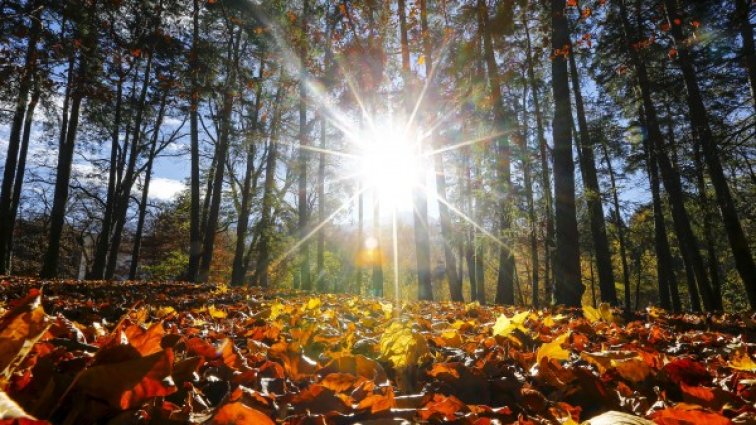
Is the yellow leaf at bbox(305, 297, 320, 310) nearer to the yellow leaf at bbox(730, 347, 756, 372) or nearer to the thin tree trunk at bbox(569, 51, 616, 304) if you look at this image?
the yellow leaf at bbox(730, 347, 756, 372)

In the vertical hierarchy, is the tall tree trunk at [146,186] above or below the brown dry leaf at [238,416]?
above

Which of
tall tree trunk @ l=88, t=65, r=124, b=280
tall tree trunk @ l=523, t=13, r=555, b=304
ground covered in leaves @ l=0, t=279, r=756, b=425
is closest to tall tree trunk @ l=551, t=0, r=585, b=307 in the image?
ground covered in leaves @ l=0, t=279, r=756, b=425

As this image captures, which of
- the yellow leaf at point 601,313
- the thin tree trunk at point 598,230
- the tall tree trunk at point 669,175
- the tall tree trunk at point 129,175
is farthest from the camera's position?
the tall tree trunk at point 129,175

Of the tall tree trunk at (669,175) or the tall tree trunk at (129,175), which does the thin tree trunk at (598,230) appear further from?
the tall tree trunk at (129,175)

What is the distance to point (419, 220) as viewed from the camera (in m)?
11.3

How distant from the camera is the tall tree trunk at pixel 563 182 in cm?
646

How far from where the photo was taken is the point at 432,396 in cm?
105

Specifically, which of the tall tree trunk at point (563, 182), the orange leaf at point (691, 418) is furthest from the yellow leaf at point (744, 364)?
the tall tree trunk at point (563, 182)

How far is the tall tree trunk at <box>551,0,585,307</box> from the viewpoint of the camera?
6461 mm

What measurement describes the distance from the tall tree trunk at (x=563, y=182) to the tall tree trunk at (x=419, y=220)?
15.7ft

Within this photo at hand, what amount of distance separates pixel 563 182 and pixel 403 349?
19.6 ft

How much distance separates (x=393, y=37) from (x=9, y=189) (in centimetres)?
1247

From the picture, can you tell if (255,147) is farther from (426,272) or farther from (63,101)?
(426,272)

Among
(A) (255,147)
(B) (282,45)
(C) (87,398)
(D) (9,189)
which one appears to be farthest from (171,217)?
(C) (87,398)
